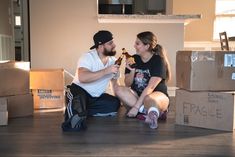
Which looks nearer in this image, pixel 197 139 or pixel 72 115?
pixel 197 139

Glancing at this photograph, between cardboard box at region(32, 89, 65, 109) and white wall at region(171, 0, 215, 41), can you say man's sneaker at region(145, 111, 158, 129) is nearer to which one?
cardboard box at region(32, 89, 65, 109)

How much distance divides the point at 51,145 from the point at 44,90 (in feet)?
4.79

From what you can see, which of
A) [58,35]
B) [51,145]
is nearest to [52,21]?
[58,35]

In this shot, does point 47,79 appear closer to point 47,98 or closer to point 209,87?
point 47,98

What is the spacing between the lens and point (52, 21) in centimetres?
472

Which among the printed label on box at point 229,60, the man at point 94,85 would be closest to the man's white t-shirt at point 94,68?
the man at point 94,85

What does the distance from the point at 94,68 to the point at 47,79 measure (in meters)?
0.72

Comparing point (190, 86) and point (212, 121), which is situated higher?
point (190, 86)

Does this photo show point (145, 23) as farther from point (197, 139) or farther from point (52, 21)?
point (197, 139)

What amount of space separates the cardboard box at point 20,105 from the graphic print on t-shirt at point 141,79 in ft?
3.45

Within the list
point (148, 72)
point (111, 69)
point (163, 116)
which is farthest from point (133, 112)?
point (111, 69)

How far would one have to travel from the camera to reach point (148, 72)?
11.2 feet

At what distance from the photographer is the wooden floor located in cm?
235

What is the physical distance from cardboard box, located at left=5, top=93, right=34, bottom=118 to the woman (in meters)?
0.88
